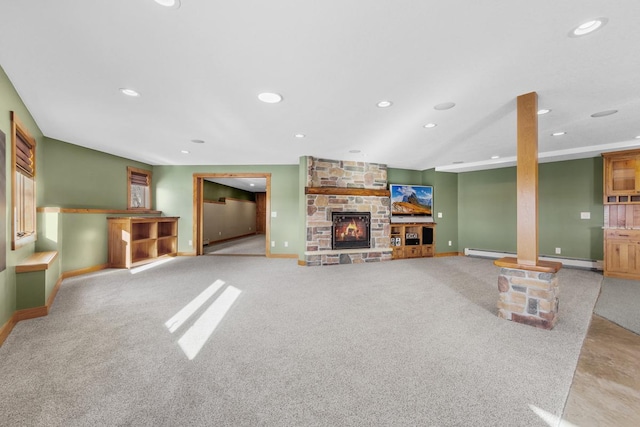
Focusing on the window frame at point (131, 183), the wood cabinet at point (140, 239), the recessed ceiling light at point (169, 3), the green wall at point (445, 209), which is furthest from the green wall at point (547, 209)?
the window frame at point (131, 183)

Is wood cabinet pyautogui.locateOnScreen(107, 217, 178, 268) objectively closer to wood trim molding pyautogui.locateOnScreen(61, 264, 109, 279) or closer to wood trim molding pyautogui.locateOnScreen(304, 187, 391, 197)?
wood trim molding pyautogui.locateOnScreen(61, 264, 109, 279)

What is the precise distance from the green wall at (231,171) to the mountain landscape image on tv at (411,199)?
2432 millimetres

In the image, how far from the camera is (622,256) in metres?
4.42

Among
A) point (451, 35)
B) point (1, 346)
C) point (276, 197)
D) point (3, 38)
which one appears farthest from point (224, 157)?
point (451, 35)

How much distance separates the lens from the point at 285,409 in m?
1.43

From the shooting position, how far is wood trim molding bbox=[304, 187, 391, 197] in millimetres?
5375

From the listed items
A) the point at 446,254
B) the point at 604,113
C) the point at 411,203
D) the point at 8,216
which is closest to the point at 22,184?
the point at 8,216

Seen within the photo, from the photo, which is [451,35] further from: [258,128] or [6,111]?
[6,111]

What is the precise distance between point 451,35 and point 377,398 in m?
2.34

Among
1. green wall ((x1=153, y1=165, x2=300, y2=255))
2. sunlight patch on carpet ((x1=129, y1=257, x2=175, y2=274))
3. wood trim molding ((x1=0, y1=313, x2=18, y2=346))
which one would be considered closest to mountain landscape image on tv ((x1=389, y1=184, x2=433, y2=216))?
green wall ((x1=153, y1=165, x2=300, y2=255))

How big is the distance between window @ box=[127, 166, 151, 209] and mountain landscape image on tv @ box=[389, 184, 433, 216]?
5896mm

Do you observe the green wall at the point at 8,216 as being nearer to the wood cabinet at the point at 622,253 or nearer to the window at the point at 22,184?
the window at the point at 22,184

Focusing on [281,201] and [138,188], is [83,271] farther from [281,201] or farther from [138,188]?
[281,201]

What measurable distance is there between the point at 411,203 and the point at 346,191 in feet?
6.40
